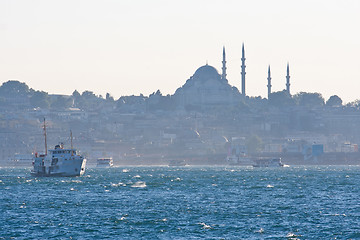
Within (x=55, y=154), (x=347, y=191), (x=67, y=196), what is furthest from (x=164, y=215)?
(x=55, y=154)

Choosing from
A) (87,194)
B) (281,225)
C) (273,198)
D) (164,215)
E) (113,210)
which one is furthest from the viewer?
(87,194)

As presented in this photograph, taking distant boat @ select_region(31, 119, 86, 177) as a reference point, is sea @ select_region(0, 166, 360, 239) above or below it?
below

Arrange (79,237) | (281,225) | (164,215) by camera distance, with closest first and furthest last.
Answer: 1. (79,237)
2. (281,225)
3. (164,215)

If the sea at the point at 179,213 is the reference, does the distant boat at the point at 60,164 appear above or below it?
above

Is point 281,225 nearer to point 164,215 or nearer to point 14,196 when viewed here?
point 164,215

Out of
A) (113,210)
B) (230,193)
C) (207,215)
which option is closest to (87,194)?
(230,193)

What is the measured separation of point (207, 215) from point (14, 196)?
1236 inches

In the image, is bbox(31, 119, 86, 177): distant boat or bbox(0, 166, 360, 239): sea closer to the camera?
bbox(0, 166, 360, 239): sea

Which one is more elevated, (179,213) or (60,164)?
(60,164)

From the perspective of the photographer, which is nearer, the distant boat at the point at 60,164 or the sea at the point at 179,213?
the sea at the point at 179,213

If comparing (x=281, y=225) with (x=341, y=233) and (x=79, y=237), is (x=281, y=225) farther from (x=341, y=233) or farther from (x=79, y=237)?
(x=79, y=237)

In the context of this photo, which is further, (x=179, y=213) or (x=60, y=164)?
(x=60, y=164)

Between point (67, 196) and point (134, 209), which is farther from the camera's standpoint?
point (67, 196)

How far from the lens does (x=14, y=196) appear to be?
105938 mm
